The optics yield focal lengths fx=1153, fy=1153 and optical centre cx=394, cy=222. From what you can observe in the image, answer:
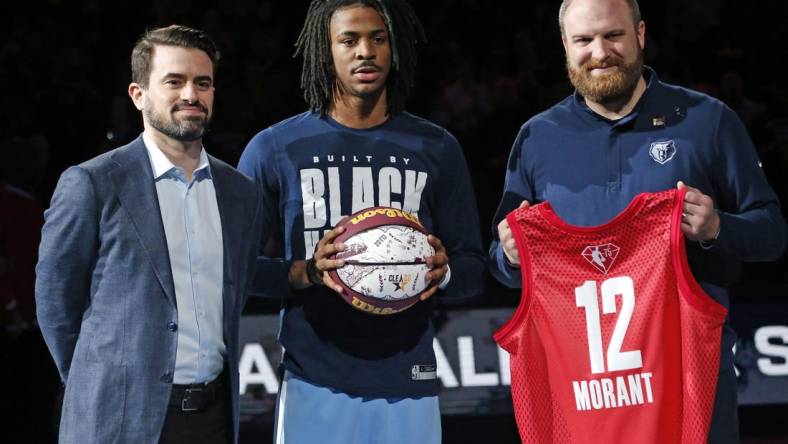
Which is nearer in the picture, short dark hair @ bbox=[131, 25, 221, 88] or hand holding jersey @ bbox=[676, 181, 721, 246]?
hand holding jersey @ bbox=[676, 181, 721, 246]

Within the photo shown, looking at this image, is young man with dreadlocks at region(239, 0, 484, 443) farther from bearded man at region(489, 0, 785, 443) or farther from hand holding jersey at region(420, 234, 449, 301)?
bearded man at region(489, 0, 785, 443)

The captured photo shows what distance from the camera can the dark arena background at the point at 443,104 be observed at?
226 inches

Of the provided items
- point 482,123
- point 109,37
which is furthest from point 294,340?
point 109,37

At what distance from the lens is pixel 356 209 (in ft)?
11.4

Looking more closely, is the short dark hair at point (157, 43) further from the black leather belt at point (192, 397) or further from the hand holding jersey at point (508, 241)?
the hand holding jersey at point (508, 241)

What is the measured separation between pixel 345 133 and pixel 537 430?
1074mm

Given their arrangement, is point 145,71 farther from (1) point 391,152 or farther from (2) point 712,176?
(2) point 712,176

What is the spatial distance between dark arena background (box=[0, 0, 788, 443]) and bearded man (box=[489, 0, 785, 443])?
2634 mm

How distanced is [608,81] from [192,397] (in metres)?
1.41

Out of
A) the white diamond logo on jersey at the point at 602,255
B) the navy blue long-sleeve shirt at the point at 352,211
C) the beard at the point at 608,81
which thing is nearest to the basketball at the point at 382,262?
the navy blue long-sleeve shirt at the point at 352,211

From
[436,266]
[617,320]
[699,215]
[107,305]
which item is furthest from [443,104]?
[107,305]

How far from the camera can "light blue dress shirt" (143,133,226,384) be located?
3.07 meters
